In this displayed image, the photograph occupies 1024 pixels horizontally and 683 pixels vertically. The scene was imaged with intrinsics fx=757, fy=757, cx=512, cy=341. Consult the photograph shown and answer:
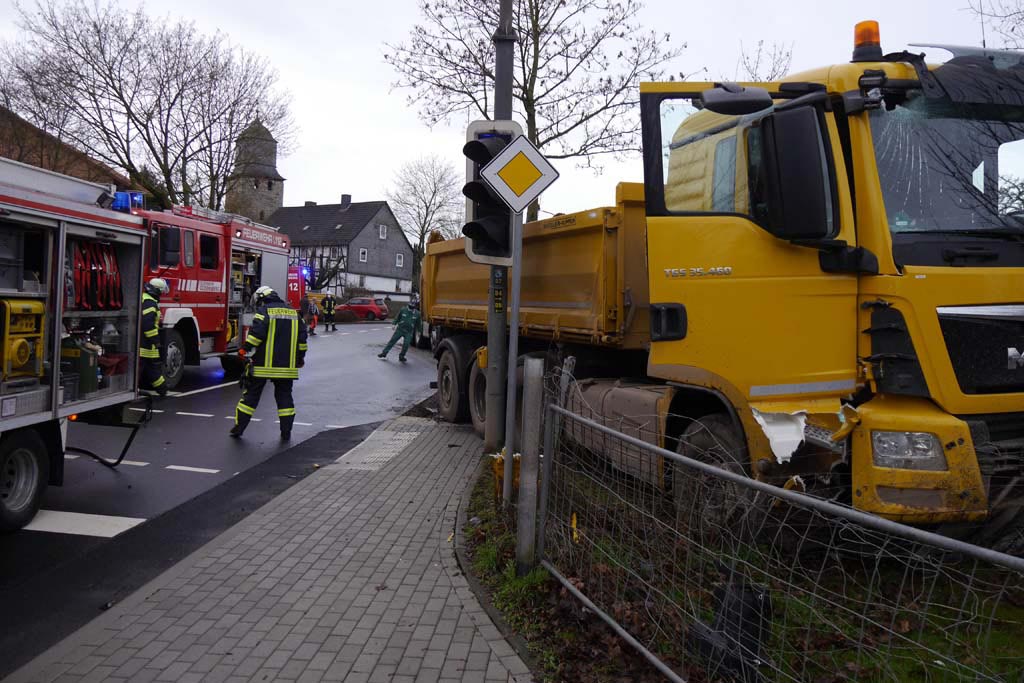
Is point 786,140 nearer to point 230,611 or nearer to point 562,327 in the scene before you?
point 562,327

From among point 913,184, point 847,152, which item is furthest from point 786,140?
point 913,184

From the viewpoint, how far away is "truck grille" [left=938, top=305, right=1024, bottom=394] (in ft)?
12.8

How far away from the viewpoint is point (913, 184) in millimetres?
4152

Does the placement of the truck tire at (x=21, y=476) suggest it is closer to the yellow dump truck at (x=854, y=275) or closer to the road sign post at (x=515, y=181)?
the road sign post at (x=515, y=181)

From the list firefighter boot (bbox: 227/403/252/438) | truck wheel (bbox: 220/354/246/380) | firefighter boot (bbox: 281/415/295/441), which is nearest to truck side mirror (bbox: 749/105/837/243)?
firefighter boot (bbox: 281/415/295/441)

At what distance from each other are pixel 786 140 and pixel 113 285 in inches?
217

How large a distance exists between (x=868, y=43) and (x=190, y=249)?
11724 millimetres

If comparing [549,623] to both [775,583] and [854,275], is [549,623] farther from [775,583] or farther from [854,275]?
[854,275]

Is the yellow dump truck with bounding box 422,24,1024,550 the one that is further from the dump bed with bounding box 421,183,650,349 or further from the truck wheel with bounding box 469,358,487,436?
the truck wheel with bounding box 469,358,487,436

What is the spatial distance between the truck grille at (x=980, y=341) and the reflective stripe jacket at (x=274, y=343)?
6839 mm

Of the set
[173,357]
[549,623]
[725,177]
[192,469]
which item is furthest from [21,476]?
[173,357]

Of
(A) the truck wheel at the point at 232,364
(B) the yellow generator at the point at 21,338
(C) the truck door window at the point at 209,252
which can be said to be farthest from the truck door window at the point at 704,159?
(A) the truck wheel at the point at 232,364

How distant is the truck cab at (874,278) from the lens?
389 cm

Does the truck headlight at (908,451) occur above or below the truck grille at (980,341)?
below
